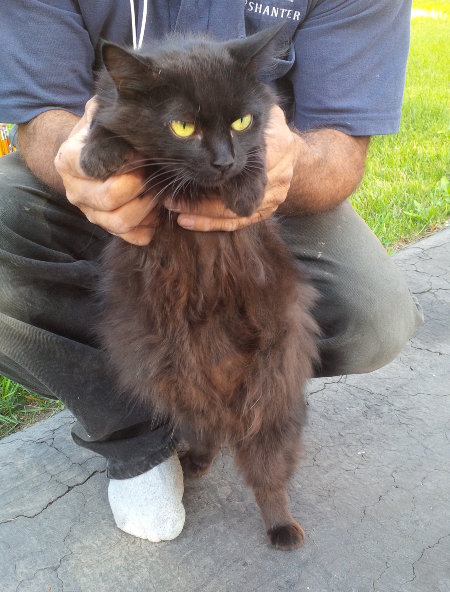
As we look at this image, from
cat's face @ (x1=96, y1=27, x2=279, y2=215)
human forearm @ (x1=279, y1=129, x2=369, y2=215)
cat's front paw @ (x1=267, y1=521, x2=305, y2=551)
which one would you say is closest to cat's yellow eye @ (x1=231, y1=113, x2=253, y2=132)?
cat's face @ (x1=96, y1=27, x2=279, y2=215)

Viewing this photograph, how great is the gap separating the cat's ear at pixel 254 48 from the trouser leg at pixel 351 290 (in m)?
0.65

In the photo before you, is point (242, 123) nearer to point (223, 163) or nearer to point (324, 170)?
point (223, 163)

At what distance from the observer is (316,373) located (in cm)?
184

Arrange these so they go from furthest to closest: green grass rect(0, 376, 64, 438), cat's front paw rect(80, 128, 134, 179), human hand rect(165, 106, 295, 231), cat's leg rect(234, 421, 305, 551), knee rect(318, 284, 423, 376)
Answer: green grass rect(0, 376, 64, 438) → knee rect(318, 284, 423, 376) → cat's leg rect(234, 421, 305, 551) → human hand rect(165, 106, 295, 231) → cat's front paw rect(80, 128, 134, 179)

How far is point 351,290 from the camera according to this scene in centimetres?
A: 168

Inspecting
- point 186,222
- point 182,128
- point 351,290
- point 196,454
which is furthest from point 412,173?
point 182,128

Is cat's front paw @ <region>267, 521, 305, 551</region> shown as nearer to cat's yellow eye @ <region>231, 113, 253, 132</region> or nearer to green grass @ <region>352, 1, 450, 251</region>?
cat's yellow eye @ <region>231, 113, 253, 132</region>

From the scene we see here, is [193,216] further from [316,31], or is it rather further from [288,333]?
[316,31]

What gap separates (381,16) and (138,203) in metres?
0.92

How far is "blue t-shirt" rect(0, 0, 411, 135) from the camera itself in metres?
1.57

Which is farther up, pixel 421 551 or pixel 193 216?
pixel 193 216

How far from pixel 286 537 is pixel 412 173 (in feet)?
9.01

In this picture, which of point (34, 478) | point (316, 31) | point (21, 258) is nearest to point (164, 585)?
point (34, 478)

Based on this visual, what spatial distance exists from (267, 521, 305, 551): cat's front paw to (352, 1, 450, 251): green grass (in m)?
1.79
